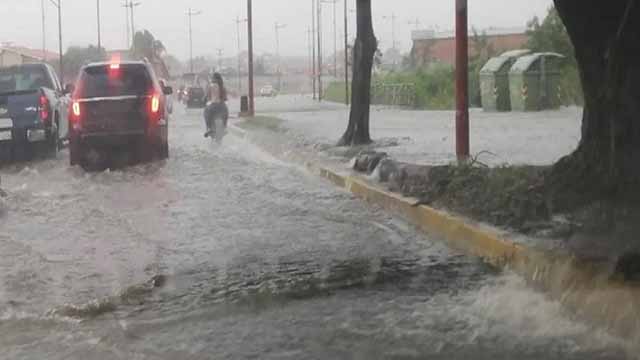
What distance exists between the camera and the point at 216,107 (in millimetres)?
25109

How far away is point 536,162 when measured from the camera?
1359 cm

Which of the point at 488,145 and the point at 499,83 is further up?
the point at 499,83

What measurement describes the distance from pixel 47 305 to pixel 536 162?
8.13 meters

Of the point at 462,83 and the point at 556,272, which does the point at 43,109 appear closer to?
the point at 462,83

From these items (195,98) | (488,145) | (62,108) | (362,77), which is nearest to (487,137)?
(488,145)

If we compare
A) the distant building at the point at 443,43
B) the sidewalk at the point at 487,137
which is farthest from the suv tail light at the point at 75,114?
the distant building at the point at 443,43

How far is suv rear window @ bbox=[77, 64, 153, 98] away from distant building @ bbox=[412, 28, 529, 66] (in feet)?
185

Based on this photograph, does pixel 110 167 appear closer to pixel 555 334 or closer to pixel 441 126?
pixel 441 126

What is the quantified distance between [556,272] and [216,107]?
732 inches

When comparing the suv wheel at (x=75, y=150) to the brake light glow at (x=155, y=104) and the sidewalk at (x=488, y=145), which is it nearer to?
the brake light glow at (x=155, y=104)

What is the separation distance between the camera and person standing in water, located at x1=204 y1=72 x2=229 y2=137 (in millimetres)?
24906

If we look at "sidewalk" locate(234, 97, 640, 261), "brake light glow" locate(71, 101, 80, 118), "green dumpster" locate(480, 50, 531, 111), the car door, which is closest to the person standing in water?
"sidewalk" locate(234, 97, 640, 261)

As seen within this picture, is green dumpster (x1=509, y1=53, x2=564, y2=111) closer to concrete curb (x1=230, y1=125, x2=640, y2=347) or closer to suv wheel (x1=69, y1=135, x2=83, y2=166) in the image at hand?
suv wheel (x1=69, y1=135, x2=83, y2=166)

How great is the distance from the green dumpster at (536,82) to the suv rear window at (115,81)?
17.2 meters
